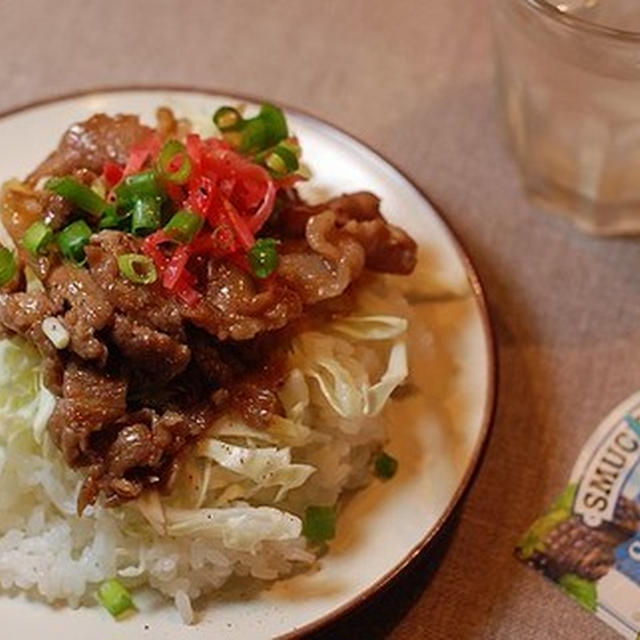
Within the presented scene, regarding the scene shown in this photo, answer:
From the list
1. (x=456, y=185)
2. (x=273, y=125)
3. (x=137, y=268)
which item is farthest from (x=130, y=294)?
(x=456, y=185)

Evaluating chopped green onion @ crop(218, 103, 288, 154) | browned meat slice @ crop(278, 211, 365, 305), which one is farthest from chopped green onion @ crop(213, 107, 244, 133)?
browned meat slice @ crop(278, 211, 365, 305)

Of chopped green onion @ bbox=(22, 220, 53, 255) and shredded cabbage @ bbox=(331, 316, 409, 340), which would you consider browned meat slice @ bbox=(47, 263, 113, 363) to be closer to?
chopped green onion @ bbox=(22, 220, 53, 255)

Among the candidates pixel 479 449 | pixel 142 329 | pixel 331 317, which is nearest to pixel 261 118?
pixel 331 317

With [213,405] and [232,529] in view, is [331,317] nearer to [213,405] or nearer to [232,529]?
[213,405]

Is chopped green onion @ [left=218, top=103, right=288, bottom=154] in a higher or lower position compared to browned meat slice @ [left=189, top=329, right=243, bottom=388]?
higher

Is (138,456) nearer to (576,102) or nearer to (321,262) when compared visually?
(321,262)

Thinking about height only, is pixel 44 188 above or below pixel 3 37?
above
